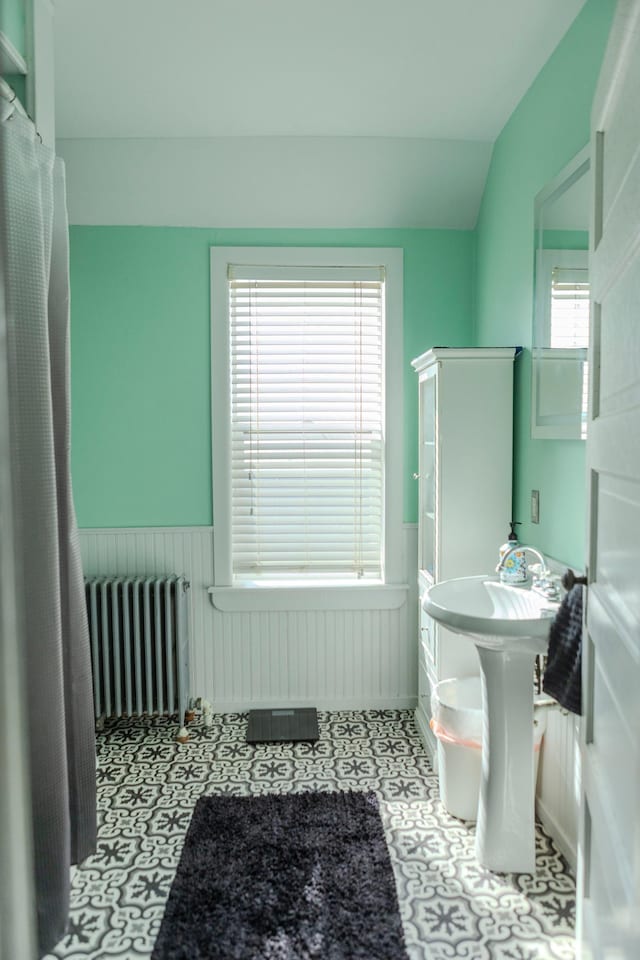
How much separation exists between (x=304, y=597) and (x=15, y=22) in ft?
8.11

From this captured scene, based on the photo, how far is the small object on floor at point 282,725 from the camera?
2963mm

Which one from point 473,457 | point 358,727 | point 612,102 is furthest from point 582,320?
point 358,727

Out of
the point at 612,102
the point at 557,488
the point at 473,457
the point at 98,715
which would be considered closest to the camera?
the point at 612,102

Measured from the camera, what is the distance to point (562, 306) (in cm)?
210

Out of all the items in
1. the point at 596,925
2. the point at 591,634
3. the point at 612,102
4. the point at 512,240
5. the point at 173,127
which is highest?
the point at 173,127

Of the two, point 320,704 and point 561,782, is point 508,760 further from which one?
point 320,704

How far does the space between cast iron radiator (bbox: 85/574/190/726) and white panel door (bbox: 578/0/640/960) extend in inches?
83.7

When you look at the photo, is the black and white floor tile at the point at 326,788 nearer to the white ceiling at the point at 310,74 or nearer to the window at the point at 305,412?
the window at the point at 305,412

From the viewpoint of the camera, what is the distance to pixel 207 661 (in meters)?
3.24

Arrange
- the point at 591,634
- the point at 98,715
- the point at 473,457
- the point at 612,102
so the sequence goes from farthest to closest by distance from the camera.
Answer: the point at 98,715, the point at 473,457, the point at 591,634, the point at 612,102

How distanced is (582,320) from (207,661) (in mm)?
2363

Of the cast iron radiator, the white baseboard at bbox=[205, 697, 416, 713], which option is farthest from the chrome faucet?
the cast iron radiator

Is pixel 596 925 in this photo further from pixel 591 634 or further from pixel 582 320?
pixel 582 320

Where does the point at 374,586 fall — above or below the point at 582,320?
below
